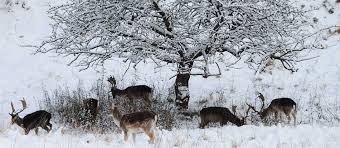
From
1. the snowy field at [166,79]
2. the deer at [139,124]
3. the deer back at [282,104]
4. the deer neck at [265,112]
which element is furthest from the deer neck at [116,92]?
the deer at [139,124]

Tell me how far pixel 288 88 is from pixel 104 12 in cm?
748

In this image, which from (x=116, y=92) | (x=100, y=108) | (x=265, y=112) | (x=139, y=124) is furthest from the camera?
(x=116, y=92)

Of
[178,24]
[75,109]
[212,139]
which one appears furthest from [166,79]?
[212,139]

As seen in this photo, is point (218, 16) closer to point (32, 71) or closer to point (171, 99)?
point (171, 99)

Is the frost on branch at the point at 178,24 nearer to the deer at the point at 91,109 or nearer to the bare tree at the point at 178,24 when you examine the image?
the bare tree at the point at 178,24

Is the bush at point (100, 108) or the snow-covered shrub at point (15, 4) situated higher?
the snow-covered shrub at point (15, 4)

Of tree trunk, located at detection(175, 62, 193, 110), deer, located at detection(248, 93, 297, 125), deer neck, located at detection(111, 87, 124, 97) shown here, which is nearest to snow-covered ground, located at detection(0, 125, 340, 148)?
deer, located at detection(248, 93, 297, 125)

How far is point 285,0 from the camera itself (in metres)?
12.3

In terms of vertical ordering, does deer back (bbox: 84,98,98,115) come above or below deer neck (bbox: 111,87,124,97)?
below

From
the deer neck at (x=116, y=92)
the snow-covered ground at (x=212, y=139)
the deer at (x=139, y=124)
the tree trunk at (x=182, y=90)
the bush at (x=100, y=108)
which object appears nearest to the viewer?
the snow-covered ground at (x=212, y=139)

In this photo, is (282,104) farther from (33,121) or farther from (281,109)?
(33,121)

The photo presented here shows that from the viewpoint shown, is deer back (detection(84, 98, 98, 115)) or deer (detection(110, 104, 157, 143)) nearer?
deer (detection(110, 104, 157, 143))

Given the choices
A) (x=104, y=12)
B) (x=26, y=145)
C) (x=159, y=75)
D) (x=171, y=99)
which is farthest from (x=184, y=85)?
(x=26, y=145)

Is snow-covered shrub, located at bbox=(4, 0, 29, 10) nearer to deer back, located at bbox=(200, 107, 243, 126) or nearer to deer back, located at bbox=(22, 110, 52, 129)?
deer back, located at bbox=(22, 110, 52, 129)
